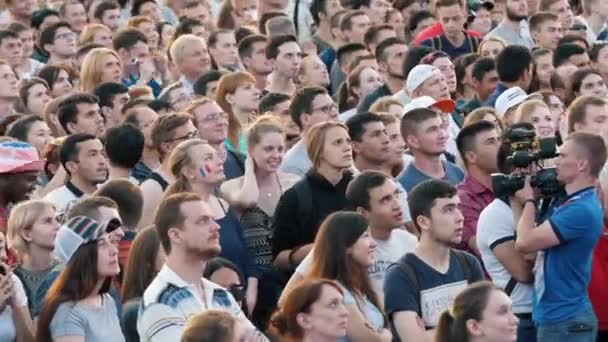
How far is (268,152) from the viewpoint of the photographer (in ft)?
40.7

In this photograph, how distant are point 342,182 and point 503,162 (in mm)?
1127

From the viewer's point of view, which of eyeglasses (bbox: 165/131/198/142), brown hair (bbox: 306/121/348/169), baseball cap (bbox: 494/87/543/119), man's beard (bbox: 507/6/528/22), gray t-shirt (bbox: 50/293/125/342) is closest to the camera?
gray t-shirt (bbox: 50/293/125/342)

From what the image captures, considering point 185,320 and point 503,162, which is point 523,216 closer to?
point 503,162

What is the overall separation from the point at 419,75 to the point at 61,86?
9.62 feet

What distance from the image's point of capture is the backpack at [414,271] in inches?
412

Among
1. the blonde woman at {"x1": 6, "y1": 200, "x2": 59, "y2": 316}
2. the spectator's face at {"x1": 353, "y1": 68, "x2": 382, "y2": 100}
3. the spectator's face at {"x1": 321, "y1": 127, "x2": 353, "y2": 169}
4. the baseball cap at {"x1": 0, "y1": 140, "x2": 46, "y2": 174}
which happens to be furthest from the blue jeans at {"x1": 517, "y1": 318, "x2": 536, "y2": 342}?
the spectator's face at {"x1": 353, "y1": 68, "x2": 382, "y2": 100}

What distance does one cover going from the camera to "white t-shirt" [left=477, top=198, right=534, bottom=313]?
11.3 metres

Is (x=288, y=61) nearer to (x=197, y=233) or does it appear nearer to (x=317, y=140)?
(x=317, y=140)

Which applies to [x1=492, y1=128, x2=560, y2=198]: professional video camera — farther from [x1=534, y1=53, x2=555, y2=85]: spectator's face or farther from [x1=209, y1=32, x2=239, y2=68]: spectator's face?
[x1=209, y1=32, x2=239, y2=68]: spectator's face

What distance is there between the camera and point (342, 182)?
482 inches

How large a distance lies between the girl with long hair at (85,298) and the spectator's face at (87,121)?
3.78 meters

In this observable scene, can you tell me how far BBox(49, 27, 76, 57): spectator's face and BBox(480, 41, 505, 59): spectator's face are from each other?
3647 millimetres

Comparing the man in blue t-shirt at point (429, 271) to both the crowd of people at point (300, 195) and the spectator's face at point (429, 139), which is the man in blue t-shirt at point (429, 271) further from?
the spectator's face at point (429, 139)

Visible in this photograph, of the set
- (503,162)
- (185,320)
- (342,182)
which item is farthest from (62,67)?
(185,320)
